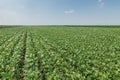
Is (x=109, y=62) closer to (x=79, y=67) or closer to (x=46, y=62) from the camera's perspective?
(x=79, y=67)

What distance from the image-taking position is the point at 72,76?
6.40 m

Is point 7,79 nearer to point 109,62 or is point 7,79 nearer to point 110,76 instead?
point 110,76

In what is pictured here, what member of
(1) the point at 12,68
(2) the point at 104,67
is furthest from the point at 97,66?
(1) the point at 12,68

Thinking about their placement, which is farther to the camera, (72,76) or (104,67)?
(104,67)

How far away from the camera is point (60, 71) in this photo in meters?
7.41

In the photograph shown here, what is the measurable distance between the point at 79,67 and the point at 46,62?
5.73ft

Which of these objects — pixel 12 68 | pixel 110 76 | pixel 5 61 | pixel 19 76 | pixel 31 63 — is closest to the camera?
pixel 110 76

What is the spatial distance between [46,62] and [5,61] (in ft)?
7.21

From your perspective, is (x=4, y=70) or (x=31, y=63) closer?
(x=4, y=70)

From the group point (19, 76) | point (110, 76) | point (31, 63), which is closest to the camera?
point (110, 76)

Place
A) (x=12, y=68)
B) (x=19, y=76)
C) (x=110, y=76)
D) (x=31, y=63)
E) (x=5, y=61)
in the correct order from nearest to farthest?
(x=110, y=76) → (x=19, y=76) → (x=12, y=68) → (x=31, y=63) → (x=5, y=61)

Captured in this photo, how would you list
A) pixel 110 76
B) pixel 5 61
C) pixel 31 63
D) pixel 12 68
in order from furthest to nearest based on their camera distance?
1. pixel 5 61
2. pixel 31 63
3. pixel 12 68
4. pixel 110 76

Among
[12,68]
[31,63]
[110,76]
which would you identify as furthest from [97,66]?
[12,68]

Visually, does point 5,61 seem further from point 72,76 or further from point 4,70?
point 72,76
